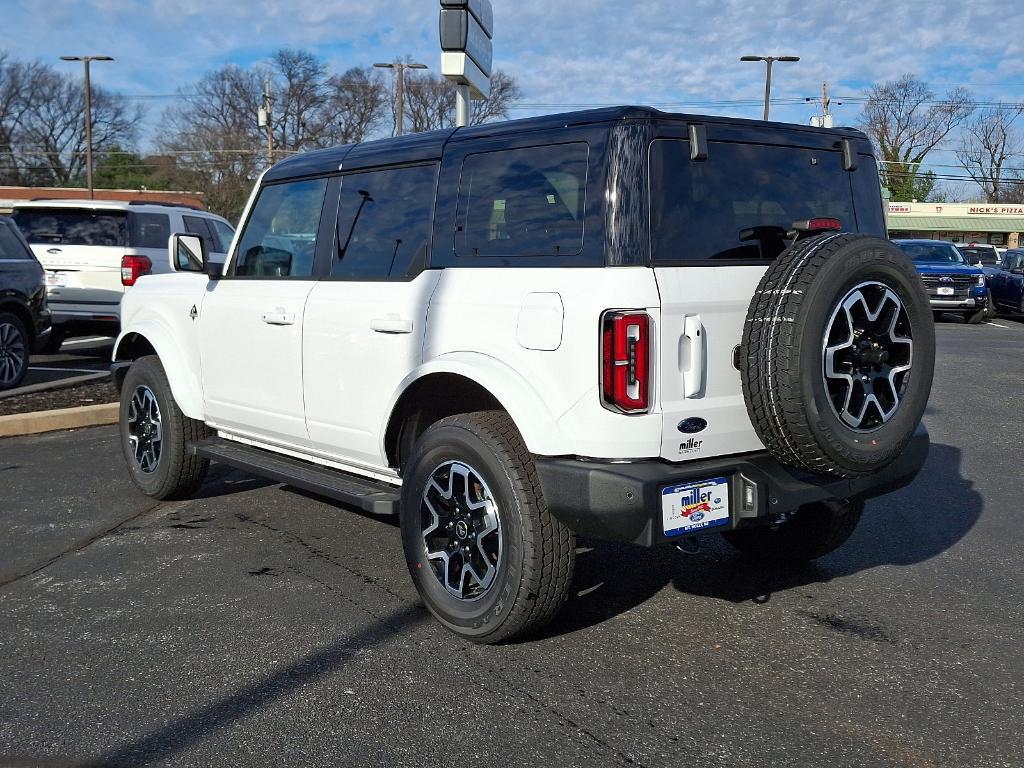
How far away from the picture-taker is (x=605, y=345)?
3.58 metres

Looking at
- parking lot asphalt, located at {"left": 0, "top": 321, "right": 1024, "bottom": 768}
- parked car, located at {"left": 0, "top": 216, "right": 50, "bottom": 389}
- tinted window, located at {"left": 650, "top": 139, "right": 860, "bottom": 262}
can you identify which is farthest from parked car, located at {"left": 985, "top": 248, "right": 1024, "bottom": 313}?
tinted window, located at {"left": 650, "top": 139, "right": 860, "bottom": 262}

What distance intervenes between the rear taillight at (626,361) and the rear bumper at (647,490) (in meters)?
0.22

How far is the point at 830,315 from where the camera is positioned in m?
3.57

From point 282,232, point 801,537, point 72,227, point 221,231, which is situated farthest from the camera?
point 221,231

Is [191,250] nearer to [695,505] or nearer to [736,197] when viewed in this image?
[736,197]

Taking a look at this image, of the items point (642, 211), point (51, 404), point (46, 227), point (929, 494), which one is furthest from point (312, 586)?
point (46, 227)

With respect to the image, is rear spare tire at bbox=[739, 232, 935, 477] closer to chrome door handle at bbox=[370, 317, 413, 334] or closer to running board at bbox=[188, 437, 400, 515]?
chrome door handle at bbox=[370, 317, 413, 334]

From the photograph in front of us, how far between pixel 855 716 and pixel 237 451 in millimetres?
3431

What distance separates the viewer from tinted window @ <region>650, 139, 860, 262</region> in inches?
148

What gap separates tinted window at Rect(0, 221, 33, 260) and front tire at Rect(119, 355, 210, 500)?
489 centimetres

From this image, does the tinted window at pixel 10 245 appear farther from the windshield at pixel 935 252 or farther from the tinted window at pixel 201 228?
the windshield at pixel 935 252

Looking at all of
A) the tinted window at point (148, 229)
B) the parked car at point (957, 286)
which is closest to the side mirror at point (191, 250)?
the tinted window at point (148, 229)

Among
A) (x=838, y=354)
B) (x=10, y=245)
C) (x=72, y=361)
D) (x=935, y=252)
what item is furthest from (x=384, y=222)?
(x=935, y=252)

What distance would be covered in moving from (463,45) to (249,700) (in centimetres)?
663
